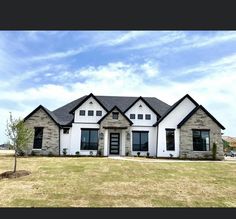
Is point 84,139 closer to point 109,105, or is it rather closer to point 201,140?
point 109,105

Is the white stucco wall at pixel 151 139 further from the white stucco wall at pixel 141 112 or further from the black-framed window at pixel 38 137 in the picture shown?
the black-framed window at pixel 38 137

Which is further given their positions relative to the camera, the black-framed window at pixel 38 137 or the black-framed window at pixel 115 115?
the black-framed window at pixel 115 115

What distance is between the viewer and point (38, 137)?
29062mm

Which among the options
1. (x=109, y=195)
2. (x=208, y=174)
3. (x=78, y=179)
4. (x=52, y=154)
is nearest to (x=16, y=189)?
(x=78, y=179)

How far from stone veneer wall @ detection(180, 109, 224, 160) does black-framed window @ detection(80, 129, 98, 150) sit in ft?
31.8

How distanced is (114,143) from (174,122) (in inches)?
288

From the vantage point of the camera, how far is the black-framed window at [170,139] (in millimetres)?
29266

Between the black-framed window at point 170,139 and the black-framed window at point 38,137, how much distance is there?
14148mm

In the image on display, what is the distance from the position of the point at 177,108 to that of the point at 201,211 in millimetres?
21696

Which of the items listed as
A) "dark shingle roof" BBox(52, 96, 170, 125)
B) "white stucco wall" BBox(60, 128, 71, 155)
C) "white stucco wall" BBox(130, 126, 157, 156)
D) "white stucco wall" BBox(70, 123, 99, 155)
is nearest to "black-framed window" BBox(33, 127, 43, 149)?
"white stucco wall" BBox(60, 128, 71, 155)

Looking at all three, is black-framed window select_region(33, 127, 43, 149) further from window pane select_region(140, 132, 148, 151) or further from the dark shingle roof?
window pane select_region(140, 132, 148, 151)

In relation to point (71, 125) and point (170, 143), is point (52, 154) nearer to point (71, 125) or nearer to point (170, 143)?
Answer: point (71, 125)

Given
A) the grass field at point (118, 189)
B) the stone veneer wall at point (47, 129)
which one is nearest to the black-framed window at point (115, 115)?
the stone veneer wall at point (47, 129)

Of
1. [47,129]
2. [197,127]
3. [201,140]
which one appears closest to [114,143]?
[47,129]
